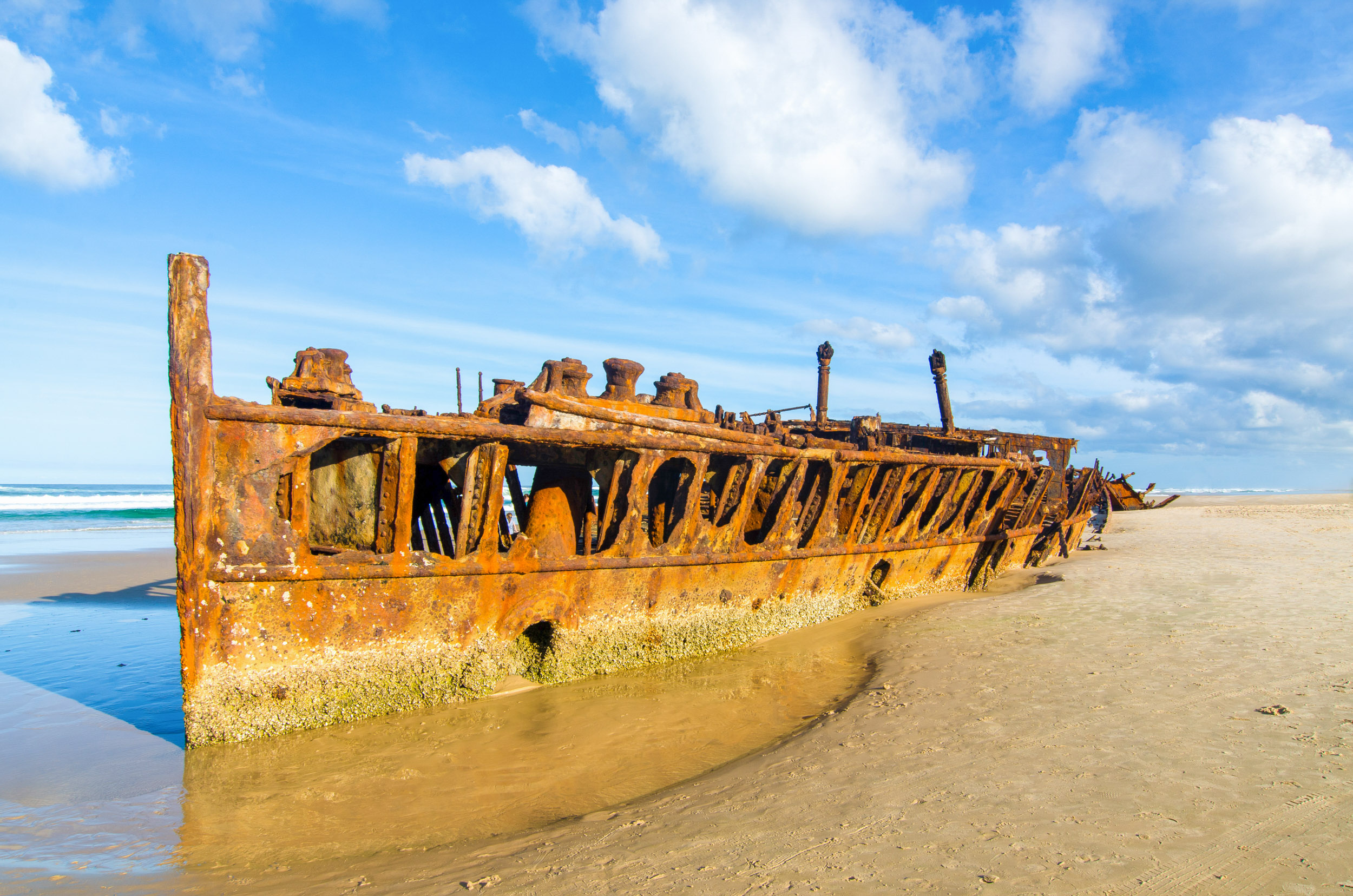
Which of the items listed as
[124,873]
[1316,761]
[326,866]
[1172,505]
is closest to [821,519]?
[1316,761]

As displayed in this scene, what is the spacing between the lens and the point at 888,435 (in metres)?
11.5

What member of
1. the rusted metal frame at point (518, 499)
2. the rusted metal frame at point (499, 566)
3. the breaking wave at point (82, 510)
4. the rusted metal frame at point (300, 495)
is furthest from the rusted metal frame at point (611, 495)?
the breaking wave at point (82, 510)

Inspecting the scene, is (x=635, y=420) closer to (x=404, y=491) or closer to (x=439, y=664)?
(x=404, y=491)

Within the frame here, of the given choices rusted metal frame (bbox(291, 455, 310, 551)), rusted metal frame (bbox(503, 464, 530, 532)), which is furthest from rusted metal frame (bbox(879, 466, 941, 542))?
rusted metal frame (bbox(291, 455, 310, 551))

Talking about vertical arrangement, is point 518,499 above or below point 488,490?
below

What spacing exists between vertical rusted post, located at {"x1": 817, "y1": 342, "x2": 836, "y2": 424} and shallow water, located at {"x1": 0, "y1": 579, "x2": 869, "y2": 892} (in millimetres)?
6105

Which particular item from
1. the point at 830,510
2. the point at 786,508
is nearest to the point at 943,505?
the point at 830,510

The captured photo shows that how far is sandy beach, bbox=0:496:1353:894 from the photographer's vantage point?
272 cm

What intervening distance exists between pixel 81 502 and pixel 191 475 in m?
42.6

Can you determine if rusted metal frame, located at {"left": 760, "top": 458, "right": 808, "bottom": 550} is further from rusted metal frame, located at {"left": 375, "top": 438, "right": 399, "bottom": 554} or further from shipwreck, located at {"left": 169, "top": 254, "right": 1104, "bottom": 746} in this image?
rusted metal frame, located at {"left": 375, "top": 438, "right": 399, "bottom": 554}

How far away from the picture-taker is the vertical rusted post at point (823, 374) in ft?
38.9

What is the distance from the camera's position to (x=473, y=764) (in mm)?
4234

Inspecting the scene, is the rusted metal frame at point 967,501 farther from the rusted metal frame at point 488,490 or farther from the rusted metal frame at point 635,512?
the rusted metal frame at point 488,490

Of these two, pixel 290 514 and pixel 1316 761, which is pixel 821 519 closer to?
pixel 1316 761
